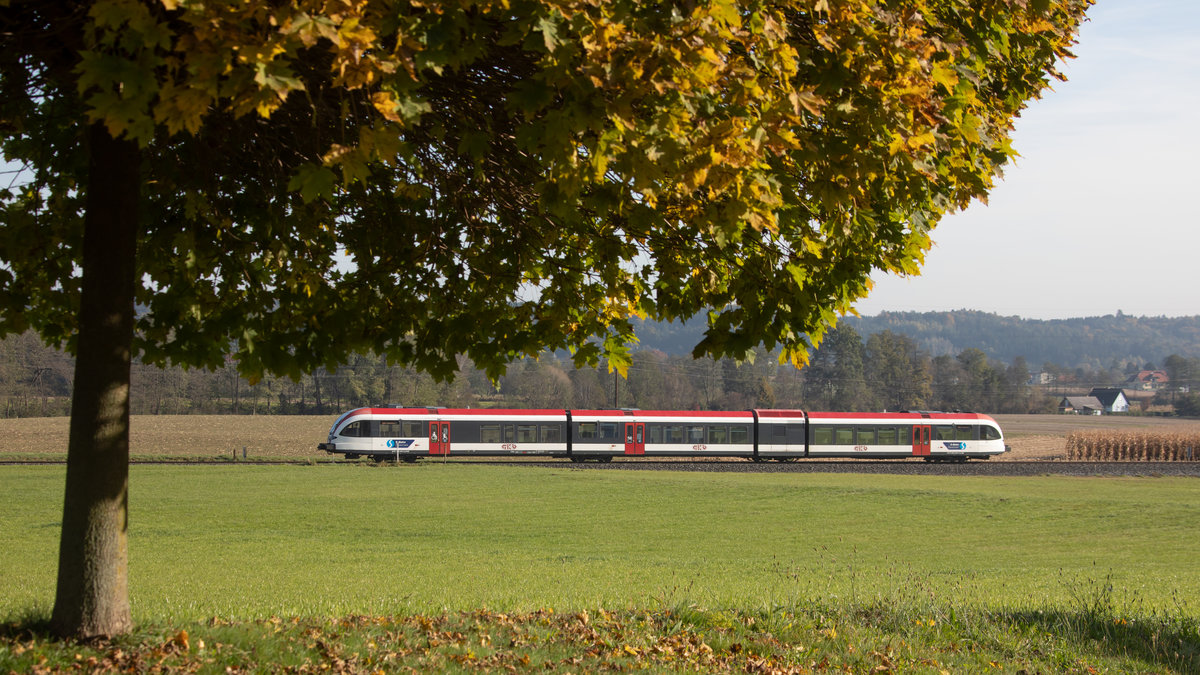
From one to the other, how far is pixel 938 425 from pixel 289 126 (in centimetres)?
4493

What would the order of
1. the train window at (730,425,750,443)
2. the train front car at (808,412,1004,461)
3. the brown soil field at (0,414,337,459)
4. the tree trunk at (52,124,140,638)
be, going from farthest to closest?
Result: the brown soil field at (0,414,337,459), the train front car at (808,412,1004,461), the train window at (730,425,750,443), the tree trunk at (52,124,140,638)

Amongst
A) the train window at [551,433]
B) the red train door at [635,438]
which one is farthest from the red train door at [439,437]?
the red train door at [635,438]

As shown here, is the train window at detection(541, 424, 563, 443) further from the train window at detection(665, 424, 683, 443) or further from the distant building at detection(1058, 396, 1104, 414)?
the distant building at detection(1058, 396, 1104, 414)

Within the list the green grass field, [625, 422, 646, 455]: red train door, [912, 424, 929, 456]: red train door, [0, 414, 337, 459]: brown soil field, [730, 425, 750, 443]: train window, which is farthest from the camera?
[0, 414, 337, 459]: brown soil field

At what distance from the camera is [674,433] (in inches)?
1761

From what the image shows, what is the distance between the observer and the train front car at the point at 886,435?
45.6 m

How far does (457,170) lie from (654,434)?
38278 millimetres

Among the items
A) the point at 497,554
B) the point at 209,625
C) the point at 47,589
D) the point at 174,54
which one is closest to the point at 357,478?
the point at 497,554

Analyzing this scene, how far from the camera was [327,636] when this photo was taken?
621 centimetres

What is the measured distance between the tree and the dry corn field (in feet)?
175

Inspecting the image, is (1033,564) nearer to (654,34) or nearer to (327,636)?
(327,636)

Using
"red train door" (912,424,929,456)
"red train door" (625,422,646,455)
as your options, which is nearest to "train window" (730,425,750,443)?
"red train door" (625,422,646,455)

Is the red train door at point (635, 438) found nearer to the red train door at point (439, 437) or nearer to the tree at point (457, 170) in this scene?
the red train door at point (439, 437)

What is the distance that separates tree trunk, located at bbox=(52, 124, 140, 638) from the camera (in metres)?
5.32
